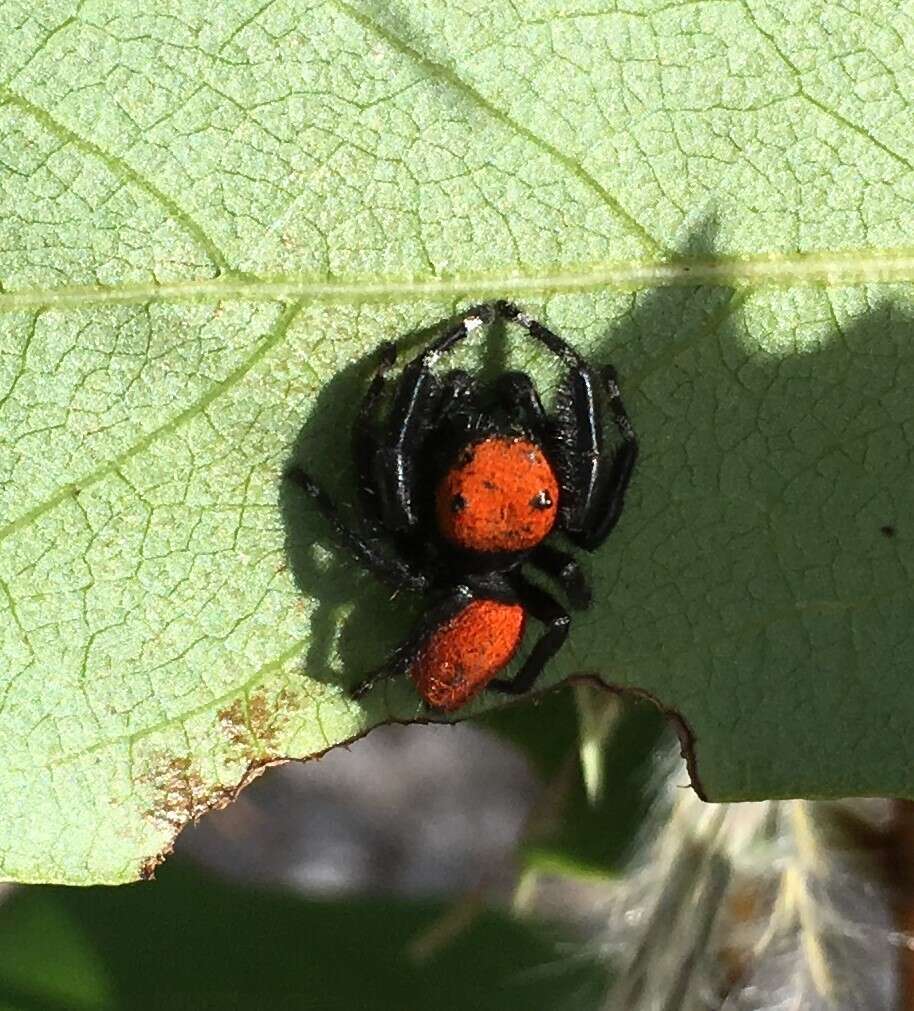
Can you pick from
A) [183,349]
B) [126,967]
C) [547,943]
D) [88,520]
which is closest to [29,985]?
[126,967]

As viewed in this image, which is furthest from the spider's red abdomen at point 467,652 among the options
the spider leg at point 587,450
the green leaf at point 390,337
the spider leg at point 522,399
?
the spider leg at point 522,399

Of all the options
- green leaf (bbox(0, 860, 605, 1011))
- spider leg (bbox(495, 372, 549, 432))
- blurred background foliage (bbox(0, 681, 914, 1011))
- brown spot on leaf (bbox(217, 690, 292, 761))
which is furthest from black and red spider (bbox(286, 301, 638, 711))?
green leaf (bbox(0, 860, 605, 1011))

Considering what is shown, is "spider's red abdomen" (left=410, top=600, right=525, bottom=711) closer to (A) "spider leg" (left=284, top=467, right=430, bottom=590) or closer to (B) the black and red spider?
(B) the black and red spider

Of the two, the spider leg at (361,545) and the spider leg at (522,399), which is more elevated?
the spider leg at (522,399)

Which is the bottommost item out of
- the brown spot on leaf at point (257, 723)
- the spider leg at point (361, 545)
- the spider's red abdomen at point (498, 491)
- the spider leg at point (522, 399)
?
the brown spot on leaf at point (257, 723)

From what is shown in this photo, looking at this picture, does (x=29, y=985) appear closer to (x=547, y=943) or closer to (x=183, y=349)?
(x=547, y=943)

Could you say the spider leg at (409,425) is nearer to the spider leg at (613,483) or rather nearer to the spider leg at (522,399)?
the spider leg at (522,399)

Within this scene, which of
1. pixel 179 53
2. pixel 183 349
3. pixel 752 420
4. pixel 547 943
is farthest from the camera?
pixel 547 943

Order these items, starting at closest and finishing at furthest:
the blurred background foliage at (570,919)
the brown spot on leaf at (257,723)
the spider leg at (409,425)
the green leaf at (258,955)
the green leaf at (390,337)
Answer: the green leaf at (390,337) < the spider leg at (409,425) < the brown spot on leaf at (257,723) < the blurred background foliage at (570,919) < the green leaf at (258,955)
